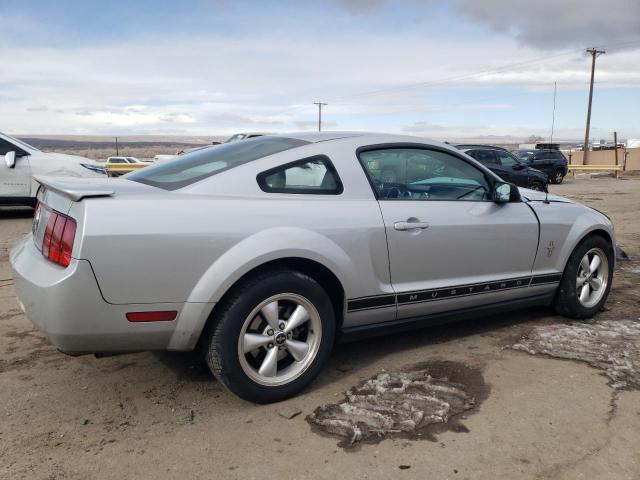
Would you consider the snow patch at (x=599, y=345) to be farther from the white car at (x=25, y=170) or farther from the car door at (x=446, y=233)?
the white car at (x=25, y=170)

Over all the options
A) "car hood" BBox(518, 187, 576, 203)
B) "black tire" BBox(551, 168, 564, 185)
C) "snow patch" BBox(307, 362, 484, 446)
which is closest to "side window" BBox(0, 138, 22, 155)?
"car hood" BBox(518, 187, 576, 203)

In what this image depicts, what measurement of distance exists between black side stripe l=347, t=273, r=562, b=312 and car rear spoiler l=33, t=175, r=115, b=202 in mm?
1492

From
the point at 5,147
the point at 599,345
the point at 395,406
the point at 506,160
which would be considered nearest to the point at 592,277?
the point at 599,345

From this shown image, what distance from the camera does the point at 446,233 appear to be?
381 centimetres

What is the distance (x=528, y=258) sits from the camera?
4.35m

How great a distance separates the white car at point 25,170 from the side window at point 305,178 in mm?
8320

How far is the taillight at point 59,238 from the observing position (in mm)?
2830

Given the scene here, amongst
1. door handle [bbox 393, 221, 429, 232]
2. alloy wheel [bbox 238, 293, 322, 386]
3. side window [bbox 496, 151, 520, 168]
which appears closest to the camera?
alloy wheel [bbox 238, 293, 322, 386]

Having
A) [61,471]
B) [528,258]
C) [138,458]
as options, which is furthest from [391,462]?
[528,258]

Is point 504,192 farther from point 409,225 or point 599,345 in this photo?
point 599,345

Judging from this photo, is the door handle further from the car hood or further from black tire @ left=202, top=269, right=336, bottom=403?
the car hood

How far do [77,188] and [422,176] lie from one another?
2192mm

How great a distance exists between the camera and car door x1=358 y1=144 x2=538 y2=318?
3674mm

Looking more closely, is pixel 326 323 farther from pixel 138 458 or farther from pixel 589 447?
pixel 589 447
